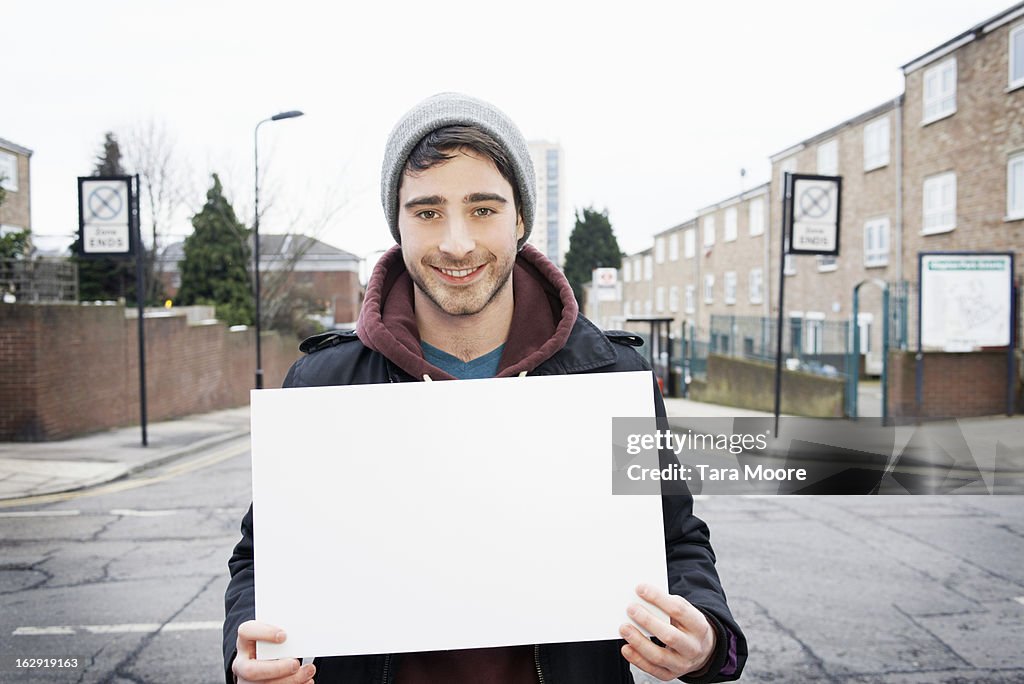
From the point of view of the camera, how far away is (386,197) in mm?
1949

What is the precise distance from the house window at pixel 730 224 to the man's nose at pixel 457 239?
33554 millimetres

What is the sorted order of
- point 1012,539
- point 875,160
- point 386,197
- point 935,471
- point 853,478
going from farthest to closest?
1. point 875,160
2. point 935,471
3. point 853,478
4. point 1012,539
5. point 386,197

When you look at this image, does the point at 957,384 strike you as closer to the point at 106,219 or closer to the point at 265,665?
the point at 106,219

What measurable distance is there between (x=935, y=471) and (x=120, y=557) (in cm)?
919

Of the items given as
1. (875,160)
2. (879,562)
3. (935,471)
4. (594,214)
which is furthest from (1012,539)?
(594,214)

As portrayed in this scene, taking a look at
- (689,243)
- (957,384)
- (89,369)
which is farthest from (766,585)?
(689,243)

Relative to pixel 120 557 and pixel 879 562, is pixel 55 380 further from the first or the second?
pixel 879 562

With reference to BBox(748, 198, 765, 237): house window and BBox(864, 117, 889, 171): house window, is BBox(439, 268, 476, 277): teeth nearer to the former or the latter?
BBox(864, 117, 889, 171): house window

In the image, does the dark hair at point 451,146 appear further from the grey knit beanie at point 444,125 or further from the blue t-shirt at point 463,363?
the blue t-shirt at point 463,363

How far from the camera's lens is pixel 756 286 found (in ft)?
104

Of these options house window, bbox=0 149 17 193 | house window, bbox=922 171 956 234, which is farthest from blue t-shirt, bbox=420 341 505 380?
house window, bbox=0 149 17 193

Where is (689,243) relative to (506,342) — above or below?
above

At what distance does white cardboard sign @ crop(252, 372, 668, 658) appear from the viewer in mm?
1483

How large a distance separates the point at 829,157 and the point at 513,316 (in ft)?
87.8
